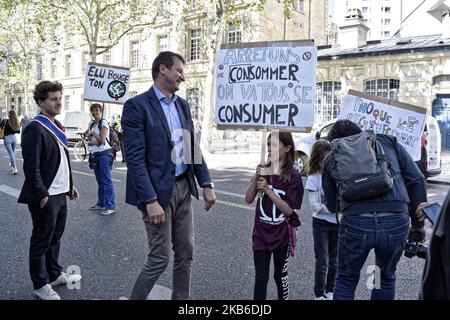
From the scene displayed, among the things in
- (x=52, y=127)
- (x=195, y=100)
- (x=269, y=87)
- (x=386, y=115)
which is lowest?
(x=52, y=127)

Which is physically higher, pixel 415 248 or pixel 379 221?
pixel 379 221

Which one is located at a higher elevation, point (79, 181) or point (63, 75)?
point (63, 75)

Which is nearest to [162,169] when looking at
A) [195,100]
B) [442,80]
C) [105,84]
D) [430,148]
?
[105,84]

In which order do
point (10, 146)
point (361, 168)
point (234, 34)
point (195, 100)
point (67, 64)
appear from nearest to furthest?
point (361, 168)
point (10, 146)
point (234, 34)
point (195, 100)
point (67, 64)

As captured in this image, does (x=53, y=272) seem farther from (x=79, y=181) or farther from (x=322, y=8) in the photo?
(x=322, y=8)

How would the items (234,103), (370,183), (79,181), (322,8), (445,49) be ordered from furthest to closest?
(322,8), (445,49), (79,181), (234,103), (370,183)

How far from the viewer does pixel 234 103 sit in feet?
13.6

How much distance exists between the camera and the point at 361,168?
3.05m

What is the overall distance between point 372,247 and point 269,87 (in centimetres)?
160

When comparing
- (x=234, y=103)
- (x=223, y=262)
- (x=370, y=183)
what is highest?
(x=234, y=103)

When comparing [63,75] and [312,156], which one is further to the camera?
[63,75]

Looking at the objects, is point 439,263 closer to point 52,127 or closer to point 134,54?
point 52,127

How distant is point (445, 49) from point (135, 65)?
23377 millimetres
